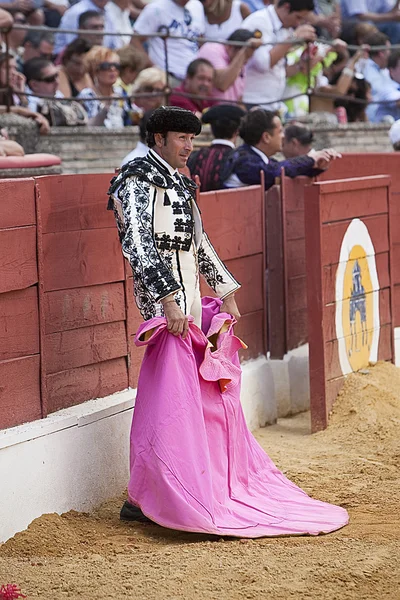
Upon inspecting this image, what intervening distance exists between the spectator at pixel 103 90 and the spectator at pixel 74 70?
0.05 metres

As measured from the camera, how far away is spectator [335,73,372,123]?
1159cm

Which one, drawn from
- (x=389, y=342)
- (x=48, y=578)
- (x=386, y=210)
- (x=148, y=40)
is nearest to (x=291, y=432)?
(x=389, y=342)

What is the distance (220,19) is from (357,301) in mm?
4675

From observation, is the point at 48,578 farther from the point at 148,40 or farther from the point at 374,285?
the point at 148,40

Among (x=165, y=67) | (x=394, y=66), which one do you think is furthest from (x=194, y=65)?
(x=394, y=66)

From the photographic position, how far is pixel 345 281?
6.59m

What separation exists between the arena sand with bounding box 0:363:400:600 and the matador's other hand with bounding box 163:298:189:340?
0.79 m

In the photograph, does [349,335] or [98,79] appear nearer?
[349,335]

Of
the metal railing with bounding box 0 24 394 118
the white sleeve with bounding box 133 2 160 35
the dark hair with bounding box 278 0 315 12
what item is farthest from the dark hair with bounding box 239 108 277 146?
the dark hair with bounding box 278 0 315 12

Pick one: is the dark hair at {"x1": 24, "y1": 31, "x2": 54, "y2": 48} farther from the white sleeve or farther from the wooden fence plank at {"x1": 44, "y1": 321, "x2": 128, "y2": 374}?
the wooden fence plank at {"x1": 44, "y1": 321, "x2": 128, "y2": 374}

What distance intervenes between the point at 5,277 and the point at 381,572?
1.81m

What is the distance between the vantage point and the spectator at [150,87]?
926 centimetres

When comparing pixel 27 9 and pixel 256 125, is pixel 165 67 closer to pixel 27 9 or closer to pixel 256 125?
pixel 27 9

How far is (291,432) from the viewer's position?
20.9ft
